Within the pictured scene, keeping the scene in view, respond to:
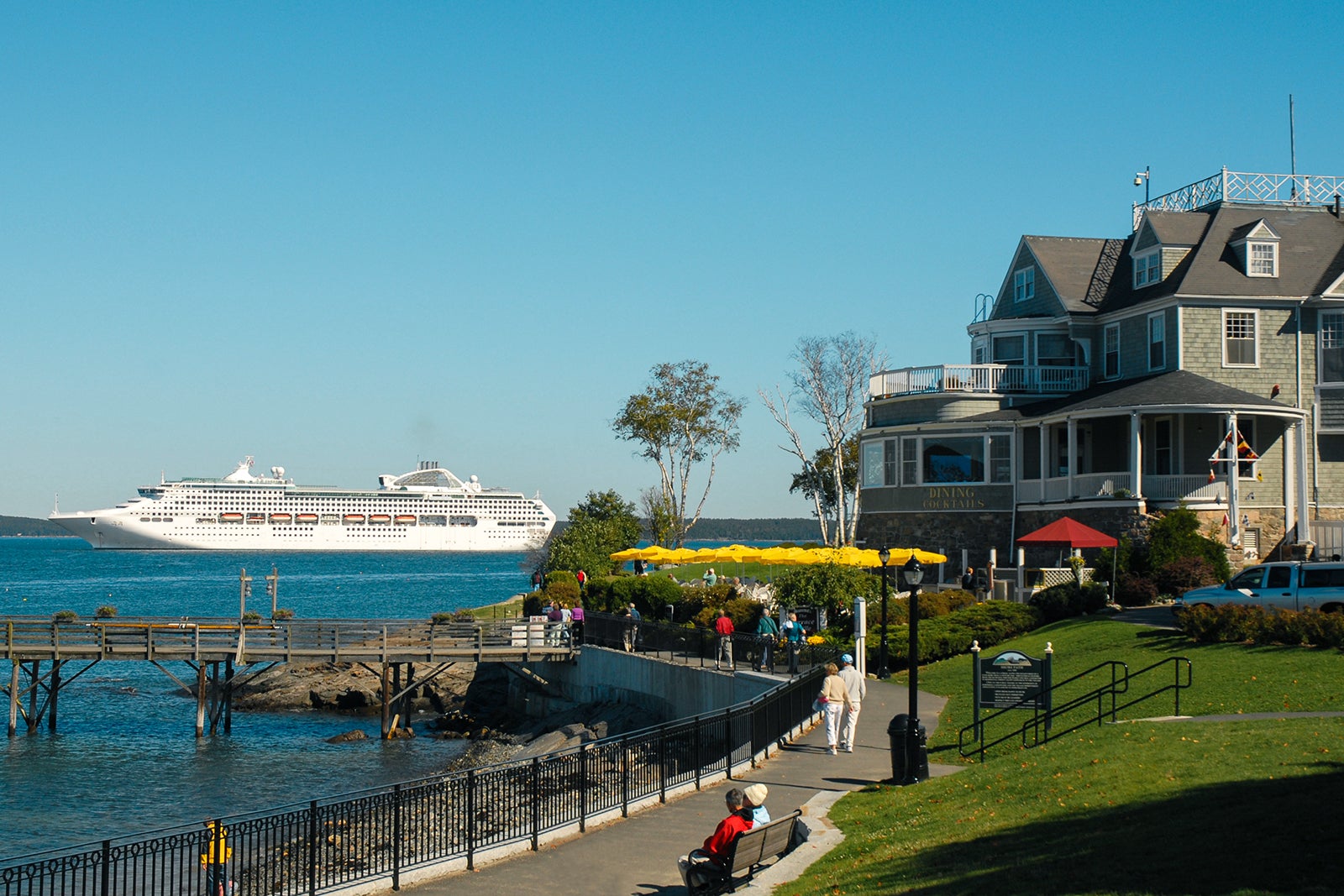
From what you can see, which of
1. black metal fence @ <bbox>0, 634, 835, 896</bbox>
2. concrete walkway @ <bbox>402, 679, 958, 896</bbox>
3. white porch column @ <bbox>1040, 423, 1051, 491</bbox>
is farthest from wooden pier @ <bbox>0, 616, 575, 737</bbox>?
concrete walkway @ <bbox>402, 679, 958, 896</bbox>

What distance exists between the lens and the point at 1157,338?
41719 mm

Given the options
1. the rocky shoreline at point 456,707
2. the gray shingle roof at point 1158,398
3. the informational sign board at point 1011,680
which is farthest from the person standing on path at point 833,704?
the gray shingle roof at point 1158,398

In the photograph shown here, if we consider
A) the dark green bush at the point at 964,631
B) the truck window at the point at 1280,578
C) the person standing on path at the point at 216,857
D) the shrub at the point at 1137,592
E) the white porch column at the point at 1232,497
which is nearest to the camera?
the person standing on path at the point at 216,857

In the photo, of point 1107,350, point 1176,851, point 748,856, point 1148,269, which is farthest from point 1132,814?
point 1107,350

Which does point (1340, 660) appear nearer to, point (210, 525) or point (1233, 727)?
point (1233, 727)

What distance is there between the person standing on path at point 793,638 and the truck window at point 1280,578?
383 inches

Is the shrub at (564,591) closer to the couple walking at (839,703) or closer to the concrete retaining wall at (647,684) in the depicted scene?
the concrete retaining wall at (647,684)

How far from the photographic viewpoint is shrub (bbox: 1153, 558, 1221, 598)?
32781 millimetres

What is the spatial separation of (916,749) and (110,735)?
91.3ft

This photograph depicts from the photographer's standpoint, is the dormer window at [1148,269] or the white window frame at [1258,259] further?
the dormer window at [1148,269]

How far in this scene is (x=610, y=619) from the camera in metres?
37.3

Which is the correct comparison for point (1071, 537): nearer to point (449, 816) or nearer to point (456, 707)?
point (456, 707)

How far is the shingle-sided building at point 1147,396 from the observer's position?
3803 cm

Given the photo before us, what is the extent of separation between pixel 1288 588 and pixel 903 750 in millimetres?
13027
